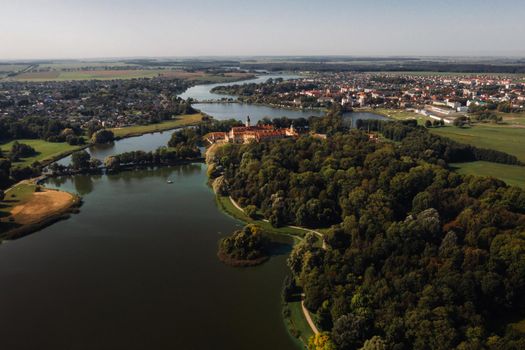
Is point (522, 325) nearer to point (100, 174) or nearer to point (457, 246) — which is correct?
point (457, 246)

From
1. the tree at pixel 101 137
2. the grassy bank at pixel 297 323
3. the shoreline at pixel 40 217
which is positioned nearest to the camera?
the grassy bank at pixel 297 323

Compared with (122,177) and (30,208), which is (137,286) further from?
(122,177)

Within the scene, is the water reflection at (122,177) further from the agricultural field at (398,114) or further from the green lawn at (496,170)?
the agricultural field at (398,114)

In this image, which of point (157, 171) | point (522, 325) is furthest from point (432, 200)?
point (157, 171)

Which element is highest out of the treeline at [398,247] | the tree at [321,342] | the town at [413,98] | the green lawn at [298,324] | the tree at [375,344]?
the town at [413,98]

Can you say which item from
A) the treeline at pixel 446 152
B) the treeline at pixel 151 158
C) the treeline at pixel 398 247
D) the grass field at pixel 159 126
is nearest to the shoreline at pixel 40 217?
the treeline at pixel 151 158

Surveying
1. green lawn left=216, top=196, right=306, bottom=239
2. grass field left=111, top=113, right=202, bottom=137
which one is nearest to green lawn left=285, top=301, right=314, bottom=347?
green lawn left=216, top=196, right=306, bottom=239

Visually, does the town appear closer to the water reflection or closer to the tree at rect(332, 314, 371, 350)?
the water reflection
